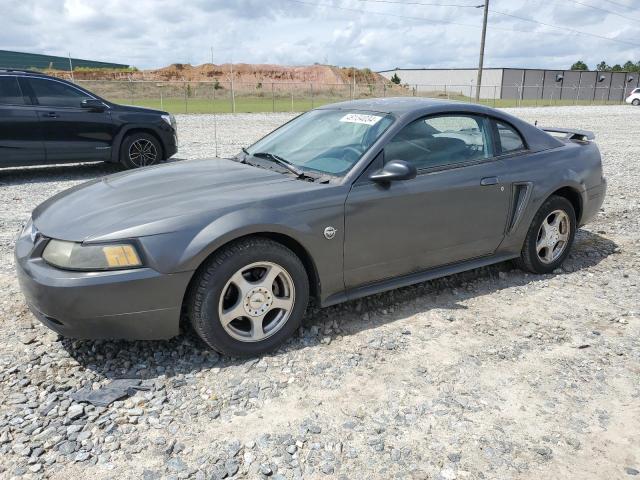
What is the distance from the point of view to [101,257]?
2.82m

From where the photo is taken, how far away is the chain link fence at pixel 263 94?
3503 cm

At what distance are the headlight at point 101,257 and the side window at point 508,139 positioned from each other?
291 cm

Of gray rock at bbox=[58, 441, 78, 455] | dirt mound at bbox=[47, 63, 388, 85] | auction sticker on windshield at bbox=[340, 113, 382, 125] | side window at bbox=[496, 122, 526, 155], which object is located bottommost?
gray rock at bbox=[58, 441, 78, 455]

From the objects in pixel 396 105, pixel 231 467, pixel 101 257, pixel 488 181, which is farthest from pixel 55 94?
pixel 231 467

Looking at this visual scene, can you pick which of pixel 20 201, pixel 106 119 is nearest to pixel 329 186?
pixel 20 201

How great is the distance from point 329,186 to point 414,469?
1.72m

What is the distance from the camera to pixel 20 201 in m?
7.15

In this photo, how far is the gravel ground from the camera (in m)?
2.42

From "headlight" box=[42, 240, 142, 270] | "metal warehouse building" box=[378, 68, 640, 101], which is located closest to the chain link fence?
"metal warehouse building" box=[378, 68, 640, 101]

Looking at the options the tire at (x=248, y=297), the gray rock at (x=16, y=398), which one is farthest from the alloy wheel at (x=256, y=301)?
the gray rock at (x=16, y=398)

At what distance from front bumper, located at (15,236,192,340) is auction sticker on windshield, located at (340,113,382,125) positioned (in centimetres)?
176

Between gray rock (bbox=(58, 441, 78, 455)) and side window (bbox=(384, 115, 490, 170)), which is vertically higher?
side window (bbox=(384, 115, 490, 170))

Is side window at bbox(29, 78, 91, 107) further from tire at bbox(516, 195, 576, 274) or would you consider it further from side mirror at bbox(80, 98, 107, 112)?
tire at bbox(516, 195, 576, 274)

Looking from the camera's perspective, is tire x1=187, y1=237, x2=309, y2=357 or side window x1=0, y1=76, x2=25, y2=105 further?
side window x1=0, y1=76, x2=25, y2=105
